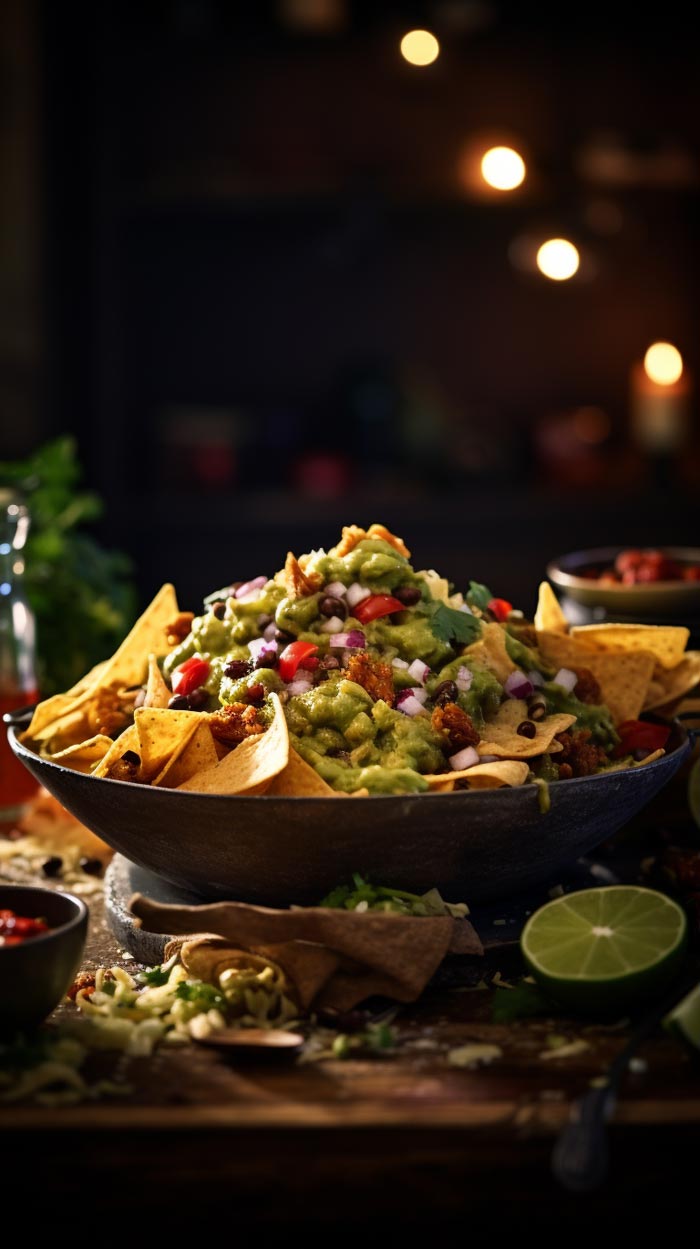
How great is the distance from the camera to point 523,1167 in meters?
1.49

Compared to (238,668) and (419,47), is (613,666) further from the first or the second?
(419,47)

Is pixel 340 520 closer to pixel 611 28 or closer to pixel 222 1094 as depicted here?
pixel 611 28

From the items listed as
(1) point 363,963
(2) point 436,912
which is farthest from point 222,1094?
(2) point 436,912

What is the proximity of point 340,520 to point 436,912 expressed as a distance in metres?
4.27

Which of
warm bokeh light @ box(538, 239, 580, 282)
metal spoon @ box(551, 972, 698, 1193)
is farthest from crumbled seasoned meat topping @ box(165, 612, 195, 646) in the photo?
warm bokeh light @ box(538, 239, 580, 282)

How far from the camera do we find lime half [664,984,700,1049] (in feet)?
5.25

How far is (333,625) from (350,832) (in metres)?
0.45

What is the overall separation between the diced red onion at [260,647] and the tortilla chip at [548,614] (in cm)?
70

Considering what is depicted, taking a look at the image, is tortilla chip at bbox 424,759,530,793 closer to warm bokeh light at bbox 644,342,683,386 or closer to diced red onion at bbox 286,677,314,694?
diced red onion at bbox 286,677,314,694

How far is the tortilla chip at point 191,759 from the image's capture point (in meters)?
1.95

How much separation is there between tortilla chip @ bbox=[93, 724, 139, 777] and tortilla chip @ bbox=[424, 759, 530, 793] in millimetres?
425

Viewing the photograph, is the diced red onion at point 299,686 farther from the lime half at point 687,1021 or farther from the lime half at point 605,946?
the lime half at point 687,1021

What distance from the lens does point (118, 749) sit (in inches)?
78.4

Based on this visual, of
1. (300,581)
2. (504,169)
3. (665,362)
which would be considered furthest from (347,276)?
(300,581)
